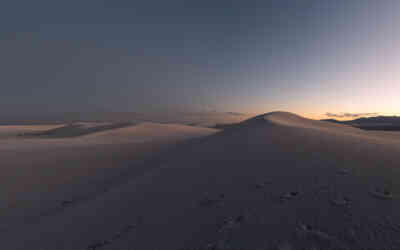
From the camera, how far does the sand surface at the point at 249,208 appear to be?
1.96 meters

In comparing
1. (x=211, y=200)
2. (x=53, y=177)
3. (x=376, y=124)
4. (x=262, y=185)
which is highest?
(x=262, y=185)

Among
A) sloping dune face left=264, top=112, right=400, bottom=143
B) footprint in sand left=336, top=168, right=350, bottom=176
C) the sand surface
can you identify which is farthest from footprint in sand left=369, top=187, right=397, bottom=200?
sloping dune face left=264, top=112, right=400, bottom=143

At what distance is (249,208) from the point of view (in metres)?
2.62

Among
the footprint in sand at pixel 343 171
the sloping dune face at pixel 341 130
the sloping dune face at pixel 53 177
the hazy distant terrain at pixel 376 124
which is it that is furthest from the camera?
the hazy distant terrain at pixel 376 124

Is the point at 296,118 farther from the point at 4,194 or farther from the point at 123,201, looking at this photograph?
the point at 4,194

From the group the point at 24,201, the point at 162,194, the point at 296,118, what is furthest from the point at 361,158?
the point at 296,118

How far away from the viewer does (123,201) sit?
402 centimetres

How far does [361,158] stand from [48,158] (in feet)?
43.0

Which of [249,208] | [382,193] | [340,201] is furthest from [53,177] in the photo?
[382,193]

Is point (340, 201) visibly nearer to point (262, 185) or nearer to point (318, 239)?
point (318, 239)

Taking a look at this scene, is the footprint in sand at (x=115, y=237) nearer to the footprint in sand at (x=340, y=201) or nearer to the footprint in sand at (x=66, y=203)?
the footprint in sand at (x=66, y=203)

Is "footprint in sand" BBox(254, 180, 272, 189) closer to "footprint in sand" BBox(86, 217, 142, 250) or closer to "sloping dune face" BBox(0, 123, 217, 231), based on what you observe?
"footprint in sand" BBox(86, 217, 142, 250)

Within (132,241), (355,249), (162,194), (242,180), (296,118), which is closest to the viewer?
(355,249)

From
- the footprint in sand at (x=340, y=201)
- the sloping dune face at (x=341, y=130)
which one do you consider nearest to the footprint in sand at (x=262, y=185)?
the footprint in sand at (x=340, y=201)
